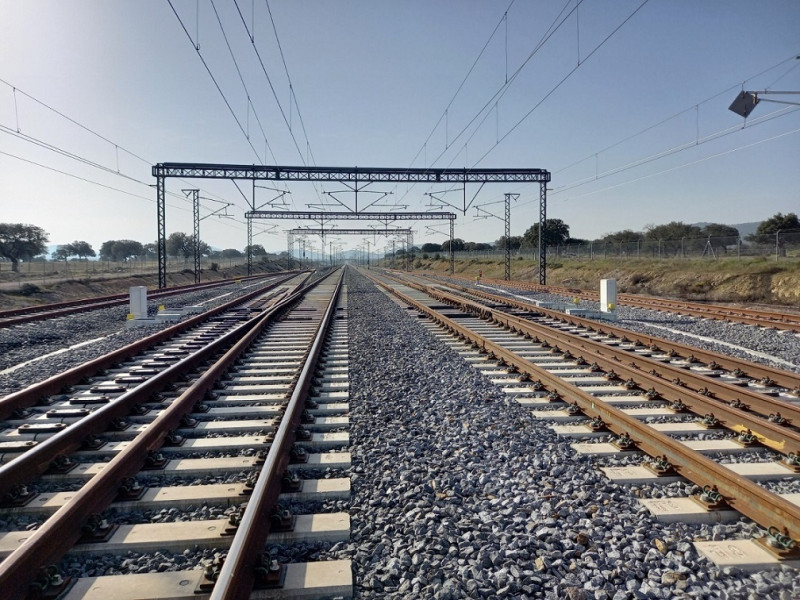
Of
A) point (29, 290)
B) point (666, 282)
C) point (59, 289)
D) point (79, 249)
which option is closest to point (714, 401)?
point (666, 282)

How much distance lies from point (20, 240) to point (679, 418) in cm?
7795

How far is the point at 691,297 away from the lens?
27203mm

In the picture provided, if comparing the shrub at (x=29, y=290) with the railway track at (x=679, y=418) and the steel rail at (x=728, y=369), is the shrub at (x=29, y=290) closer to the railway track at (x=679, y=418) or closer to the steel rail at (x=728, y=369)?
the railway track at (x=679, y=418)

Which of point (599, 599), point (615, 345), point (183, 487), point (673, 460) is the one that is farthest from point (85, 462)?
point (615, 345)

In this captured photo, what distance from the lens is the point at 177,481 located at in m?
4.23

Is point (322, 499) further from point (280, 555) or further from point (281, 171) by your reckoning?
point (281, 171)

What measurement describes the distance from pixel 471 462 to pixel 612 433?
162 centimetres

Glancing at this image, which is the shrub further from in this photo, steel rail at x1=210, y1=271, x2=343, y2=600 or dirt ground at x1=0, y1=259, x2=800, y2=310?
steel rail at x1=210, y1=271, x2=343, y2=600

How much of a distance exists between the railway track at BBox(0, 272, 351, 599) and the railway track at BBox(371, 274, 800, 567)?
2505 millimetres

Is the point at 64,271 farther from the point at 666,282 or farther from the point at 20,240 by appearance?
the point at 666,282

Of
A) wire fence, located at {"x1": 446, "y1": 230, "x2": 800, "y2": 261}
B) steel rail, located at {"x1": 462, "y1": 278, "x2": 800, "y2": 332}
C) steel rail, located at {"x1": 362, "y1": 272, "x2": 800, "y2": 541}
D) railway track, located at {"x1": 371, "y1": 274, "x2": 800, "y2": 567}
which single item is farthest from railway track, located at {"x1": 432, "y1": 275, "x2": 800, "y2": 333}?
wire fence, located at {"x1": 446, "y1": 230, "x2": 800, "y2": 261}

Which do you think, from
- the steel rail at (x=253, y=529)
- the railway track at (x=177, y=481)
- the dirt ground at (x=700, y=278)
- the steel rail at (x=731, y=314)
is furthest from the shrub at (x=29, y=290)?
the dirt ground at (x=700, y=278)

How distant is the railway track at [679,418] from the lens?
3.47 meters

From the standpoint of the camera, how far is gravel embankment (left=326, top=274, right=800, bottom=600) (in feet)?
9.64
